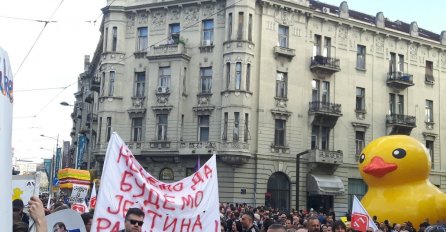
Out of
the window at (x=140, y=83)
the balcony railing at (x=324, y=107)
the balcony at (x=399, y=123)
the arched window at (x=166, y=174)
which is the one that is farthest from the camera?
the balcony at (x=399, y=123)

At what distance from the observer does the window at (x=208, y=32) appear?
112 feet

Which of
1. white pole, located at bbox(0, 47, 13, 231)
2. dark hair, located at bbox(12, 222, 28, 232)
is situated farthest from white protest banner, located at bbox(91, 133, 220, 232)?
white pole, located at bbox(0, 47, 13, 231)

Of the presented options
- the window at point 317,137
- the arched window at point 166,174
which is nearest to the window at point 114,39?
the arched window at point 166,174

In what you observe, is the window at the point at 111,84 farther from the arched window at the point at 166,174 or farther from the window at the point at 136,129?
the arched window at the point at 166,174

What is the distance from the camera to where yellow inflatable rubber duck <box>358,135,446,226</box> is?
734 inches

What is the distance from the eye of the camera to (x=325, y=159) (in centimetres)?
3438

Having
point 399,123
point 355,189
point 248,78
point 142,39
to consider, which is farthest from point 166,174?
point 399,123

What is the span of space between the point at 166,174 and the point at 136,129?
381 centimetres

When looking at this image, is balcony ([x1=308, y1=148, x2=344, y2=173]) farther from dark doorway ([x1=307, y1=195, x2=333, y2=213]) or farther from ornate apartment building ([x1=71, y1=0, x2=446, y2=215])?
dark doorway ([x1=307, y1=195, x2=333, y2=213])

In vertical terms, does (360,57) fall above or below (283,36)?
below

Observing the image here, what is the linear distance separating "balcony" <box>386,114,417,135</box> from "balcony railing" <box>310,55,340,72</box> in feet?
19.9

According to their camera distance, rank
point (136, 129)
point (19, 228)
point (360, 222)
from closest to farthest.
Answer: point (19, 228), point (360, 222), point (136, 129)

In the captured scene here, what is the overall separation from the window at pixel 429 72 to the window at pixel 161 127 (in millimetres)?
21160

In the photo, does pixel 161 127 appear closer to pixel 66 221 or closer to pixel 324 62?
pixel 324 62
